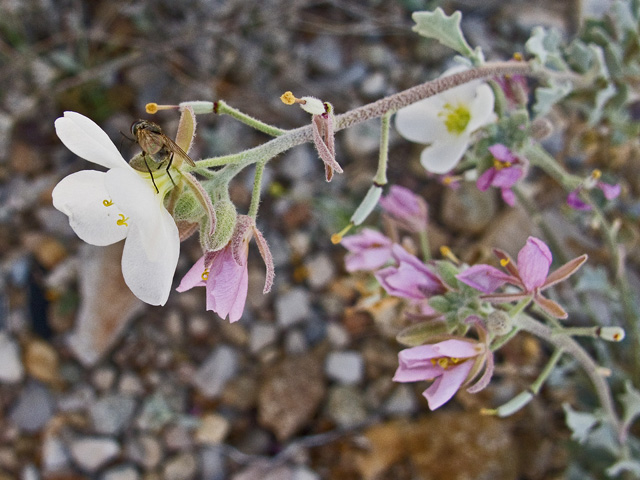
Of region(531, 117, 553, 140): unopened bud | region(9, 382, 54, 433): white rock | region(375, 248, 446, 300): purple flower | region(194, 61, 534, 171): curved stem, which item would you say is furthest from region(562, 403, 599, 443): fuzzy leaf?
region(9, 382, 54, 433): white rock

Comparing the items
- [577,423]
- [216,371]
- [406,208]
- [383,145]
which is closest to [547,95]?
[406,208]

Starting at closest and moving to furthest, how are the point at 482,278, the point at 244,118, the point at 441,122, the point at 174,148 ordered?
the point at 174,148
the point at 244,118
the point at 482,278
the point at 441,122

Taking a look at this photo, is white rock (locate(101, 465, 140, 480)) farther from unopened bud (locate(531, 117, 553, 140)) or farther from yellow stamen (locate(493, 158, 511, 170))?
unopened bud (locate(531, 117, 553, 140))

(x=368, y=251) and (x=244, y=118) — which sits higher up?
(x=244, y=118)

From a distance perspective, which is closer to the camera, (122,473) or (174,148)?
(174,148)

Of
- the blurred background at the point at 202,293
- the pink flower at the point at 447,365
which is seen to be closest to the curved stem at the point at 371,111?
the pink flower at the point at 447,365

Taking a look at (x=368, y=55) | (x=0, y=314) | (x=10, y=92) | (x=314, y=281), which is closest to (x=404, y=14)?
(x=368, y=55)

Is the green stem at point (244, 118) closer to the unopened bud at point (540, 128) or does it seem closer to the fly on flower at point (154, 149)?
the fly on flower at point (154, 149)

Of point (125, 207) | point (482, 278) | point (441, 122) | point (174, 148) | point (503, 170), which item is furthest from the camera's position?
point (441, 122)

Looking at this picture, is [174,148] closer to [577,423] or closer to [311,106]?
[311,106]
